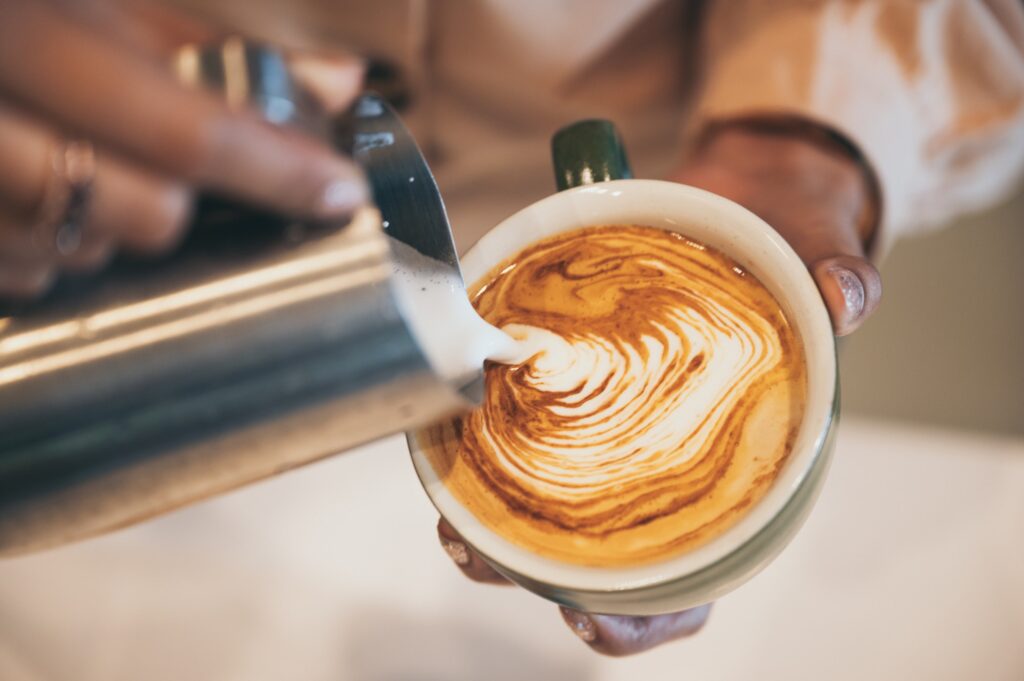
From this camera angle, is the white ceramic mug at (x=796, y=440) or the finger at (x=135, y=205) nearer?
the finger at (x=135, y=205)

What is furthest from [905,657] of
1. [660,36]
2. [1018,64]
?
[660,36]

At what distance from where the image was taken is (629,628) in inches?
23.9

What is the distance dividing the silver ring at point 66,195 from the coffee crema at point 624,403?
0.94 feet

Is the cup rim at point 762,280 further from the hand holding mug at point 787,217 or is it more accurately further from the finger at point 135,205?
the finger at point 135,205

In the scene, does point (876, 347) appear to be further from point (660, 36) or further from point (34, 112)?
point (34, 112)

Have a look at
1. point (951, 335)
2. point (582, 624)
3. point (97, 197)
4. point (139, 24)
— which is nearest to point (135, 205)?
point (97, 197)

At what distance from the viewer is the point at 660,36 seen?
884 mm

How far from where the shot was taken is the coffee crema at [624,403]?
0.49m

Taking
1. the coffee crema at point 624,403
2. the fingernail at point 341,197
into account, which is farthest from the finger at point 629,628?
Answer: the fingernail at point 341,197

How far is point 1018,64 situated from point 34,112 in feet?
2.83

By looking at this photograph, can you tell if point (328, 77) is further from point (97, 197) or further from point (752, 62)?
point (752, 62)

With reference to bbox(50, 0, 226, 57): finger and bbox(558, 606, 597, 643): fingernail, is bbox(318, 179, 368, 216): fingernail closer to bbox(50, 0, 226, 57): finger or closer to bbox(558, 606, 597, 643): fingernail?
bbox(50, 0, 226, 57): finger

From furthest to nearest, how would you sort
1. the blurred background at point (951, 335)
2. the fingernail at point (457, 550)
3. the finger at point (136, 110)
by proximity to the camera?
the blurred background at point (951, 335), the fingernail at point (457, 550), the finger at point (136, 110)

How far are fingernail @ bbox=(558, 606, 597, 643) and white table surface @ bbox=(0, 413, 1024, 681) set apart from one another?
128 mm
